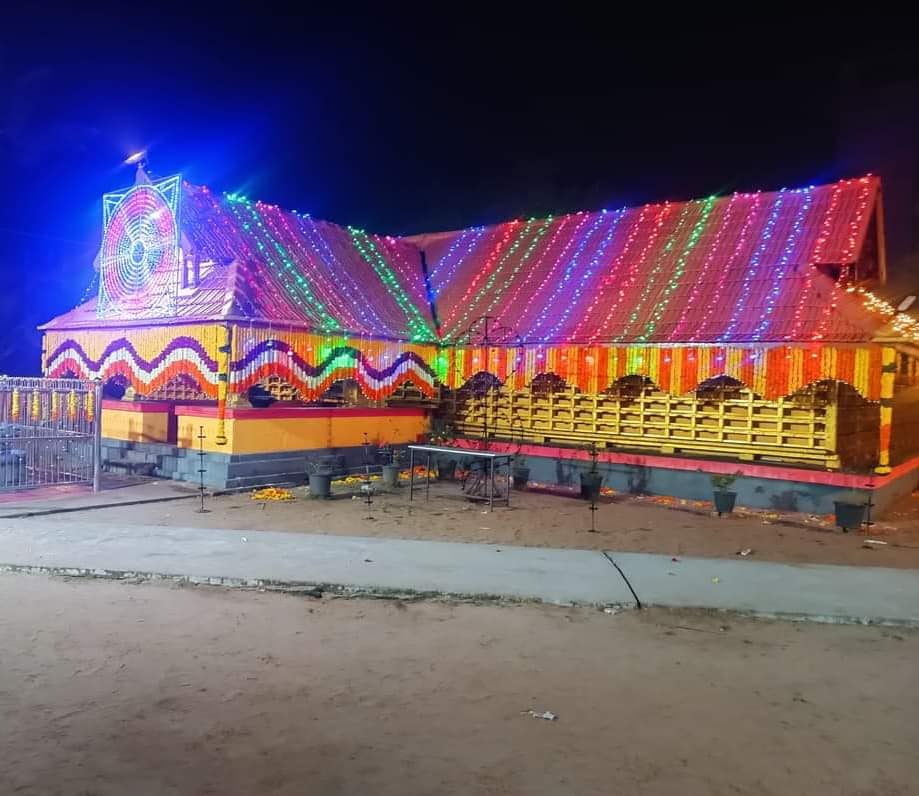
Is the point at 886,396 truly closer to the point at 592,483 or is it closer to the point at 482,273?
the point at 592,483

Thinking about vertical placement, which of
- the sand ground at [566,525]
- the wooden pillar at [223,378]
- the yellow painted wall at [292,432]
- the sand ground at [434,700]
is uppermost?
the wooden pillar at [223,378]

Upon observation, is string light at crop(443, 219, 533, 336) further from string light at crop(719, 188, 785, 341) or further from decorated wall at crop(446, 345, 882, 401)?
string light at crop(719, 188, 785, 341)

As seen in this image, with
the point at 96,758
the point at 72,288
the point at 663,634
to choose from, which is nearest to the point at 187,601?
the point at 96,758

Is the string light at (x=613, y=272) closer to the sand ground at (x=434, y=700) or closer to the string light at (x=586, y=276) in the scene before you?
the string light at (x=586, y=276)

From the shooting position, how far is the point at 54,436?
42.9 feet

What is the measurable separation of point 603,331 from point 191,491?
912cm

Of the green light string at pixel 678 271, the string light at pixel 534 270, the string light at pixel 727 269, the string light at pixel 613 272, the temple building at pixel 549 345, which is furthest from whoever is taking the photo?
the string light at pixel 534 270

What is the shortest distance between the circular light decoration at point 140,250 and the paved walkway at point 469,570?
733cm

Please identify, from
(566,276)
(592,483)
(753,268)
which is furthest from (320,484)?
(753,268)

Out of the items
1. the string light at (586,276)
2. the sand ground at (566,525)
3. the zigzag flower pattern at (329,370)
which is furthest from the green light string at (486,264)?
the sand ground at (566,525)

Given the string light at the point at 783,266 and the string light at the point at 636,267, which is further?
the string light at the point at 636,267

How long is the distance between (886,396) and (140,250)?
51.3 feet

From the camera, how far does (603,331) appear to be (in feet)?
52.4

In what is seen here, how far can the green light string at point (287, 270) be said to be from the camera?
16062 millimetres
